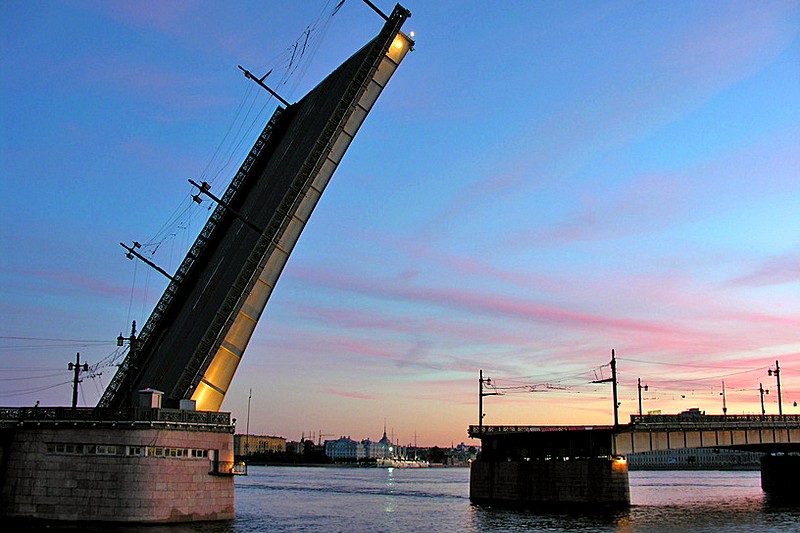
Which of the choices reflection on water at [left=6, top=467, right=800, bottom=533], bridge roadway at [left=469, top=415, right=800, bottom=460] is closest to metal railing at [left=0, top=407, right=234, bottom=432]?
reflection on water at [left=6, top=467, right=800, bottom=533]

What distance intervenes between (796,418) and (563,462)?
21288 millimetres

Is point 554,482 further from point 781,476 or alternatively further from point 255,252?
point 781,476

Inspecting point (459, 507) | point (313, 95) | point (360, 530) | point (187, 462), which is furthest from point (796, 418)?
point (187, 462)

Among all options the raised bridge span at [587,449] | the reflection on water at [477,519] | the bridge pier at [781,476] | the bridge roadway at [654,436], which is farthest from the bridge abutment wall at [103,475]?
the bridge pier at [781,476]

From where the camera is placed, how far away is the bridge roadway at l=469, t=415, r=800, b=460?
61.1m

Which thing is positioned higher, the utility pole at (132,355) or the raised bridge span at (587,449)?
the utility pole at (132,355)

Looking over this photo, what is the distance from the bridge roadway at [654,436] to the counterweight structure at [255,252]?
3054 cm

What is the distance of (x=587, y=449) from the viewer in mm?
62188

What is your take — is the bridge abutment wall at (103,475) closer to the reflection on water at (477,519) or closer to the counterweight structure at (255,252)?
the reflection on water at (477,519)

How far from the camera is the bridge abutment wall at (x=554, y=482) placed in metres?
60.3

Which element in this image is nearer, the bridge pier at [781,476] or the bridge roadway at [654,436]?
the bridge roadway at [654,436]

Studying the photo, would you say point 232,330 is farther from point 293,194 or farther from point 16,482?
point 16,482

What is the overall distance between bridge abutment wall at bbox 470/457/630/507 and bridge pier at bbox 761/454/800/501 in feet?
106

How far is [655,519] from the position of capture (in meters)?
52.8
